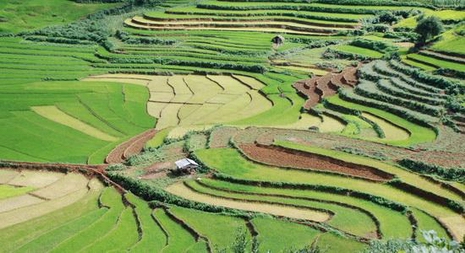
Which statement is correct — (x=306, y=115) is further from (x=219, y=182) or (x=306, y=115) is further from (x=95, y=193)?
(x=95, y=193)

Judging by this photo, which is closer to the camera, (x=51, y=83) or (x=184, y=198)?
(x=184, y=198)

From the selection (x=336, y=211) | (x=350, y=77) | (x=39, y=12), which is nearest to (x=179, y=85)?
(x=350, y=77)

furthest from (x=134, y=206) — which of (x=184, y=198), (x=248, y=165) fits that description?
(x=248, y=165)

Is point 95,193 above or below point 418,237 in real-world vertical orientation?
below

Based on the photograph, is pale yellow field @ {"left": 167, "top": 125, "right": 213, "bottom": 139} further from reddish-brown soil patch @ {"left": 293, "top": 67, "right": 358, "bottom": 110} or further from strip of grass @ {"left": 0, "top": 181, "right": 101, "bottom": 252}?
strip of grass @ {"left": 0, "top": 181, "right": 101, "bottom": 252}

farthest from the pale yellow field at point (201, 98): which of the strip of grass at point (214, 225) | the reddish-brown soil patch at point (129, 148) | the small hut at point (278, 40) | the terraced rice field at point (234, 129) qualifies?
the strip of grass at point (214, 225)

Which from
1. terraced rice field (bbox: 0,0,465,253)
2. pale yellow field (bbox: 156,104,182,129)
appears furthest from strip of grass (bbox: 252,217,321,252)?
pale yellow field (bbox: 156,104,182,129)
